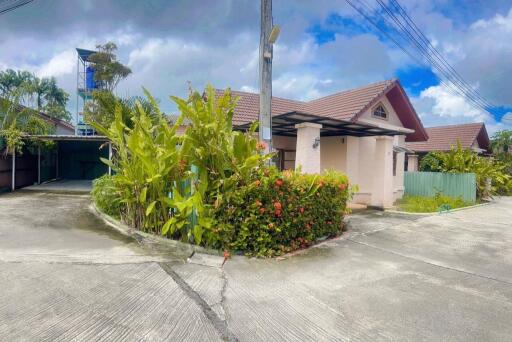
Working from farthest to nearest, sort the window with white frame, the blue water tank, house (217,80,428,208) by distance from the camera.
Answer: the blue water tank → the window with white frame → house (217,80,428,208)

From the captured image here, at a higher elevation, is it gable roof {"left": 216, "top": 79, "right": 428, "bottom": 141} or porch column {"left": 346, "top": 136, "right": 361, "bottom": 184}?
gable roof {"left": 216, "top": 79, "right": 428, "bottom": 141}

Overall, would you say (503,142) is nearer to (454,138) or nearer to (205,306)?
(454,138)

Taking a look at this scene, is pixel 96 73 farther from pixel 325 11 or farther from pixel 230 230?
pixel 230 230

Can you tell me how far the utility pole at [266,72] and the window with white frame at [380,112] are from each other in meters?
9.24

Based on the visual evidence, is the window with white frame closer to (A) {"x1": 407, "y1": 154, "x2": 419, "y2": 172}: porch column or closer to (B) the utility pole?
(A) {"x1": 407, "y1": 154, "x2": 419, "y2": 172}: porch column

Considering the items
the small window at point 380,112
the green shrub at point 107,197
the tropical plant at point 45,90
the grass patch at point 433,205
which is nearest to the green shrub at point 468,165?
the grass patch at point 433,205

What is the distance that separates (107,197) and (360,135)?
31.1 feet

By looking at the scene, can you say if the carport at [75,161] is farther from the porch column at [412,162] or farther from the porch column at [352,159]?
the porch column at [412,162]

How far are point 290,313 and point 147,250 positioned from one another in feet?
9.76

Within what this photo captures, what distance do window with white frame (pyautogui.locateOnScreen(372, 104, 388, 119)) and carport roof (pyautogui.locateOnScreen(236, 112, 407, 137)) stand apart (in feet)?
10.5

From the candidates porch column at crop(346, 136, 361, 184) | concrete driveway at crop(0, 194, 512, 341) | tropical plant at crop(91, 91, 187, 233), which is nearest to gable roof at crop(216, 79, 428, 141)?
porch column at crop(346, 136, 361, 184)

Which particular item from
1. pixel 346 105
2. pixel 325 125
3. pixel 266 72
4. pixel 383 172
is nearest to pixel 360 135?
pixel 383 172

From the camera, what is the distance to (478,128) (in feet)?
80.6

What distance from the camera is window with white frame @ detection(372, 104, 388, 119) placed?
14.9m
